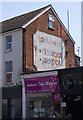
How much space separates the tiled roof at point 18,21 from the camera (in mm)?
25586

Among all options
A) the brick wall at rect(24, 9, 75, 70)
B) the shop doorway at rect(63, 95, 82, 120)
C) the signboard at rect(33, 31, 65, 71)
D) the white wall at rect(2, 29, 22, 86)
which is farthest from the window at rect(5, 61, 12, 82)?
the shop doorway at rect(63, 95, 82, 120)

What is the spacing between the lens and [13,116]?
78.5 feet

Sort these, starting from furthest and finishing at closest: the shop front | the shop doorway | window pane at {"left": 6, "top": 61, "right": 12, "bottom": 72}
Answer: window pane at {"left": 6, "top": 61, "right": 12, "bottom": 72}, the shop front, the shop doorway

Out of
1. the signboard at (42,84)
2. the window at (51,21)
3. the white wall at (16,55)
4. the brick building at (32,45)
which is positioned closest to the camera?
the signboard at (42,84)

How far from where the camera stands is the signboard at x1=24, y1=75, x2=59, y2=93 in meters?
21.8

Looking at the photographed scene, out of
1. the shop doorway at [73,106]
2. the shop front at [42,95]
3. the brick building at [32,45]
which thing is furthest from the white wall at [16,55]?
the shop doorway at [73,106]

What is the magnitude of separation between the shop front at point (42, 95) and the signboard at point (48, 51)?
8.96ft

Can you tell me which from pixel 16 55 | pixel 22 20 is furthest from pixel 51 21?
pixel 16 55

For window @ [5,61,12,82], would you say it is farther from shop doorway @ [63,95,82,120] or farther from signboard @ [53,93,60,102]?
shop doorway @ [63,95,82,120]

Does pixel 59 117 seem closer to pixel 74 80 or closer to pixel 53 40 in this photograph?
pixel 74 80

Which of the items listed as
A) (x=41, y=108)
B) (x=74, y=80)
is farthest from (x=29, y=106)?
(x=74, y=80)

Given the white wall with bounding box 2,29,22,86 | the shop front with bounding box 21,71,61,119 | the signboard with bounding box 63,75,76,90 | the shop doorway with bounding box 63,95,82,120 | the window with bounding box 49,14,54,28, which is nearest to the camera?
the shop doorway with bounding box 63,95,82,120

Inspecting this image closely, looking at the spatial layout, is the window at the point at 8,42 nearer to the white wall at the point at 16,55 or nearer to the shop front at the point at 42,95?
the white wall at the point at 16,55

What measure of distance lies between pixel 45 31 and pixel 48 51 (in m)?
2.00
